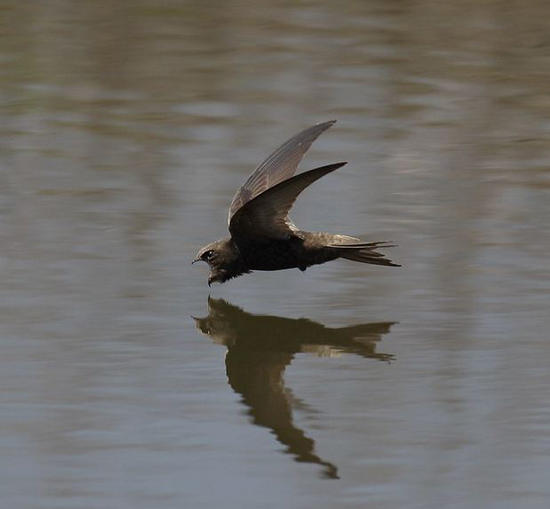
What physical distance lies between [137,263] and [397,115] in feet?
10.7

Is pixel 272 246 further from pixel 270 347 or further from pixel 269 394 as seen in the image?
pixel 269 394

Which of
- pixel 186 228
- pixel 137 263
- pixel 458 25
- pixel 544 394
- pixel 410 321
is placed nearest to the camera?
pixel 544 394

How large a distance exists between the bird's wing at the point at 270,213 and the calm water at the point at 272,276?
359 millimetres

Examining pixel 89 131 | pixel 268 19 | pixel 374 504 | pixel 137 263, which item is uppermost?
pixel 268 19

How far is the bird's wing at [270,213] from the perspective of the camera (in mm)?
6766

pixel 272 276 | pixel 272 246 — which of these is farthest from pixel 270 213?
pixel 272 276

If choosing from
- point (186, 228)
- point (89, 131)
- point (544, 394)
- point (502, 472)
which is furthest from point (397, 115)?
point (502, 472)

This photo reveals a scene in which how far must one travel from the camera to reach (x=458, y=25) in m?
12.9

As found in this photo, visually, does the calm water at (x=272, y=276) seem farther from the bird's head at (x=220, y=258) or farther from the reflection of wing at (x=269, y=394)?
the bird's head at (x=220, y=258)

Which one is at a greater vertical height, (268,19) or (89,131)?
(268,19)

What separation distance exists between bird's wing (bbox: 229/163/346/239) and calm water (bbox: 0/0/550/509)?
0.36m

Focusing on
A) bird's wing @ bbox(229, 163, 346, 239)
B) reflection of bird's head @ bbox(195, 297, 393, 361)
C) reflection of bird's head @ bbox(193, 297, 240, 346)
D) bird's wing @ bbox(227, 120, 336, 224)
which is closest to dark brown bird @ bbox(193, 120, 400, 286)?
bird's wing @ bbox(229, 163, 346, 239)

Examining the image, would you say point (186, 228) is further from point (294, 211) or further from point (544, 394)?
point (544, 394)

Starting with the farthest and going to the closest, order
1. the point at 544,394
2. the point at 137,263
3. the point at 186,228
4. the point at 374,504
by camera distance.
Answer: the point at 186,228
the point at 137,263
the point at 544,394
the point at 374,504
